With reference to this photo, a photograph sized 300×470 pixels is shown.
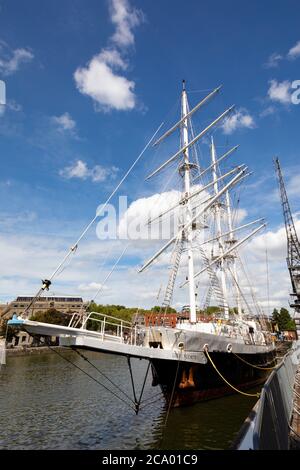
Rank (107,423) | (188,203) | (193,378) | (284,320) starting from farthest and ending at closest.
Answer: (284,320) < (188,203) < (193,378) < (107,423)

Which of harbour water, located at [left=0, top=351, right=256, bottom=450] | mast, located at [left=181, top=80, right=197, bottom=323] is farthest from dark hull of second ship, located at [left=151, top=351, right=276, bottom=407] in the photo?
mast, located at [left=181, top=80, right=197, bottom=323]

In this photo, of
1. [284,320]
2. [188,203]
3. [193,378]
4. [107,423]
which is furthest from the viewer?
[284,320]

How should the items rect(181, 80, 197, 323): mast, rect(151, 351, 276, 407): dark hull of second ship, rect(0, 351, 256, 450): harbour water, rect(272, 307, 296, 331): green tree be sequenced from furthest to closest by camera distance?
rect(272, 307, 296, 331): green tree, rect(181, 80, 197, 323): mast, rect(151, 351, 276, 407): dark hull of second ship, rect(0, 351, 256, 450): harbour water

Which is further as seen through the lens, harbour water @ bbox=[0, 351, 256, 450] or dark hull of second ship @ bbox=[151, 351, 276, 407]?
dark hull of second ship @ bbox=[151, 351, 276, 407]

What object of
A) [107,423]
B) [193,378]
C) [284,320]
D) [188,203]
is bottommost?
[284,320]

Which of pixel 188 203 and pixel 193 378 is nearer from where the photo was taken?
pixel 193 378

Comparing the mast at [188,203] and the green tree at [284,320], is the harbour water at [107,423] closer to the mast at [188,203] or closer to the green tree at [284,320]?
the mast at [188,203]

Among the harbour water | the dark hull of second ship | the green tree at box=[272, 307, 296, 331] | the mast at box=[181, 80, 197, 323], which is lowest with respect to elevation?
the green tree at box=[272, 307, 296, 331]

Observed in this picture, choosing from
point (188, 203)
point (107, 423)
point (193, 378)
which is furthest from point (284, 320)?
point (107, 423)

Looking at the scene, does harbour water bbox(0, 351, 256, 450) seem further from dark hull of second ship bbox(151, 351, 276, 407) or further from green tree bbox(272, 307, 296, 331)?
green tree bbox(272, 307, 296, 331)

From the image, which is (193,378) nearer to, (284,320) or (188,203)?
(188,203)

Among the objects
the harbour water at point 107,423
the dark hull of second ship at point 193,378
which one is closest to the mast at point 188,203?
the dark hull of second ship at point 193,378
